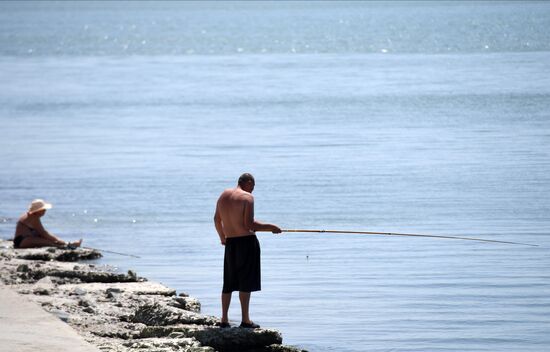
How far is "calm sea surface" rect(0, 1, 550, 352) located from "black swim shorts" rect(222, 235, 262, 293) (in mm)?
1256

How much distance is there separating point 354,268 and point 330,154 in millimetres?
10912

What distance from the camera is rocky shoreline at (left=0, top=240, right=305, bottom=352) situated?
1073 centimetres

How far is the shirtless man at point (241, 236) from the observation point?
34.8 feet

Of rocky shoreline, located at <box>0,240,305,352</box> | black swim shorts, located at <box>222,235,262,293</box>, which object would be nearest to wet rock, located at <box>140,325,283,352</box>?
rocky shoreline, located at <box>0,240,305,352</box>

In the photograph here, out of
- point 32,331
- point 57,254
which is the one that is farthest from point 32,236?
point 32,331

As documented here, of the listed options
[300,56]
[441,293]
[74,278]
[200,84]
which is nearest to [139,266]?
[74,278]

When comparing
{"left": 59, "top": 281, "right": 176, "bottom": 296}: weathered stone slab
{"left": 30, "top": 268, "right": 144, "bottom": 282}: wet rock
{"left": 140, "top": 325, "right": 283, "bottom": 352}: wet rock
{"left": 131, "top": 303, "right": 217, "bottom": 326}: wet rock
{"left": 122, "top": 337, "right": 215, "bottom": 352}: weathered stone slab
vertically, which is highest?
{"left": 30, "top": 268, "right": 144, "bottom": 282}: wet rock

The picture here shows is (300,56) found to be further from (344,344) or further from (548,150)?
(344,344)

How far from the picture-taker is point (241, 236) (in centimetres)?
1071

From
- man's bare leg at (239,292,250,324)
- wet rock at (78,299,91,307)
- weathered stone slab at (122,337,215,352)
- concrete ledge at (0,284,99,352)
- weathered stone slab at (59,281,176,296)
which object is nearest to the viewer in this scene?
concrete ledge at (0,284,99,352)

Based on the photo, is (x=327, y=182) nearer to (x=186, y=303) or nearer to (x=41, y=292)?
(x=186, y=303)

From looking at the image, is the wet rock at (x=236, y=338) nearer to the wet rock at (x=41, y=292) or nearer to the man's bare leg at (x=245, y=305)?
the man's bare leg at (x=245, y=305)

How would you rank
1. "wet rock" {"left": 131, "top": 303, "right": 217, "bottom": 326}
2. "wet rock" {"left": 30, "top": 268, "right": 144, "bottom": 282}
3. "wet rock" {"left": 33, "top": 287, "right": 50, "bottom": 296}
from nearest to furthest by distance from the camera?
"wet rock" {"left": 131, "top": 303, "right": 217, "bottom": 326} < "wet rock" {"left": 33, "top": 287, "right": 50, "bottom": 296} < "wet rock" {"left": 30, "top": 268, "right": 144, "bottom": 282}

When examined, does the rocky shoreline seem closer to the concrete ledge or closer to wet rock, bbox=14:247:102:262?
wet rock, bbox=14:247:102:262
